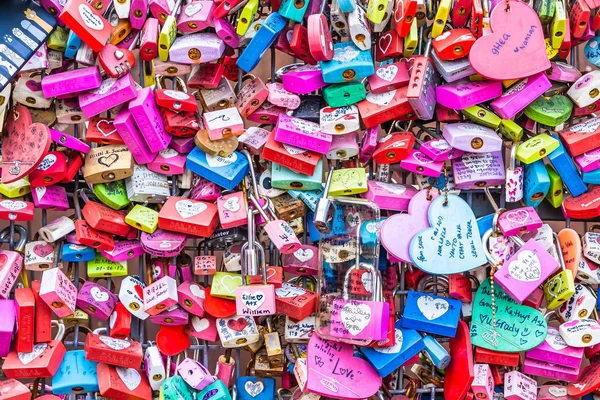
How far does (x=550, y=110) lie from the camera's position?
167 centimetres

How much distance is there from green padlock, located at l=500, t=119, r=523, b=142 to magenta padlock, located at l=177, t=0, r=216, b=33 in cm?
63

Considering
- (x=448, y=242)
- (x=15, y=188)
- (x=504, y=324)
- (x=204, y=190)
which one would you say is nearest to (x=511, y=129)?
(x=448, y=242)

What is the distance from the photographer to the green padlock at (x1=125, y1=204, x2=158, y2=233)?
5.46 ft

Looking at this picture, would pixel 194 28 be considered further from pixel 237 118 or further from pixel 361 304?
pixel 361 304

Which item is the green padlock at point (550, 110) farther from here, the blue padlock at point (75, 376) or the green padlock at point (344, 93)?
the blue padlock at point (75, 376)

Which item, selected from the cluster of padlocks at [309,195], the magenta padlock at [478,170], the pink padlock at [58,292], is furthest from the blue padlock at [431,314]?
the pink padlock at [58,292]

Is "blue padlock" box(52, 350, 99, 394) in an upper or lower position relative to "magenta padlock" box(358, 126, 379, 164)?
lower

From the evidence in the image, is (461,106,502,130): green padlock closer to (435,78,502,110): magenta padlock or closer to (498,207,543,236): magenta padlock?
(435,78,502,110): magenta padlock

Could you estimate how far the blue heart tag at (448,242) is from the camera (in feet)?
5.36

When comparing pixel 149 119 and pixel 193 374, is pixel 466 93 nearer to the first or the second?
pixel 149 119

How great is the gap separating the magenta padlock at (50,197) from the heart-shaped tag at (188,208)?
0.24 m

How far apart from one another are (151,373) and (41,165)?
490 millimetres

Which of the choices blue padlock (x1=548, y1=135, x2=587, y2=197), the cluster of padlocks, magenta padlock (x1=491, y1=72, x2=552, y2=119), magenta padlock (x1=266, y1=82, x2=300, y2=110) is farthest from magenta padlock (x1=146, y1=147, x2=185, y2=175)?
blue padlock (x1=548, y1=135, x2=587, y2=197)

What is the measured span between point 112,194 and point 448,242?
697mm
